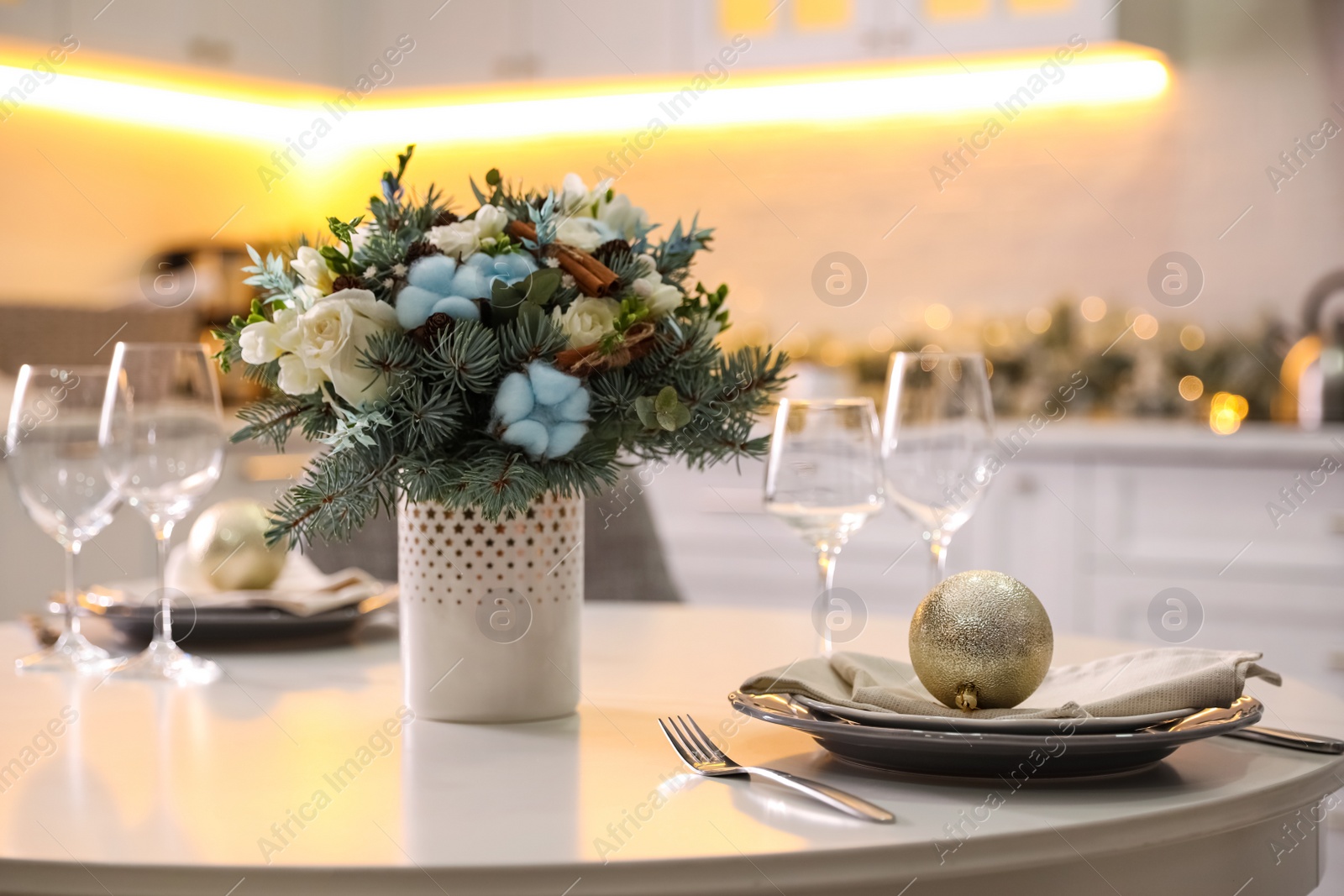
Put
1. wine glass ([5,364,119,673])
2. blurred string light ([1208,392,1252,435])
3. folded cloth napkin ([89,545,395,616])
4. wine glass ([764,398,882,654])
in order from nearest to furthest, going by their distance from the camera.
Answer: wine glass ([764,398,882,654])
wine glass ([5,364,119,673])
folded cloth napkin ([89,545,395,616])
blurred string light ([1208,392,1252,435])

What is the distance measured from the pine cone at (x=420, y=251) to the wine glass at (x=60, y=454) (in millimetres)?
339

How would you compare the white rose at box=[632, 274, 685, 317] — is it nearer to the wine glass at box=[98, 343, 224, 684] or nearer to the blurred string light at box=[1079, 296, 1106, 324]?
the wine glass at box=[98, 343, 224, 684]

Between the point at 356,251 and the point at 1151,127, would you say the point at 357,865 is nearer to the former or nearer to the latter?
the point at 356,251

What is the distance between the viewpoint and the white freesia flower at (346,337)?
750mm

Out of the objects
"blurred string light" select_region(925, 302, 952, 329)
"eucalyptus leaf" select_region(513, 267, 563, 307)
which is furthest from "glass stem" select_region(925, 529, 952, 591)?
"blurred string light" select_region(925, 302, 952, 329)

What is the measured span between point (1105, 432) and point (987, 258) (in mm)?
771

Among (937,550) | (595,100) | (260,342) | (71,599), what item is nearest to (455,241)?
(260,342)

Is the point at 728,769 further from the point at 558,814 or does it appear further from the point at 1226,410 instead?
the point at 1226,410

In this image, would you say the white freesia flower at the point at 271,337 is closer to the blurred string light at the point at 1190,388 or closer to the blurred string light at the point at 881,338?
the blurred string light at the point at 1190,388

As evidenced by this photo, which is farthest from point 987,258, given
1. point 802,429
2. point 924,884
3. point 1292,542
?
point 924,884

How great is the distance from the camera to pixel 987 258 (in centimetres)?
318

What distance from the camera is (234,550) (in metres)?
1.17

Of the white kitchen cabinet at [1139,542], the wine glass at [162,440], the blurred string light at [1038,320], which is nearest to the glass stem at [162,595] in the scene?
the wine glass at [162,440]

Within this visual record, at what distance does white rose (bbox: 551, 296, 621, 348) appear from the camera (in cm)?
77
